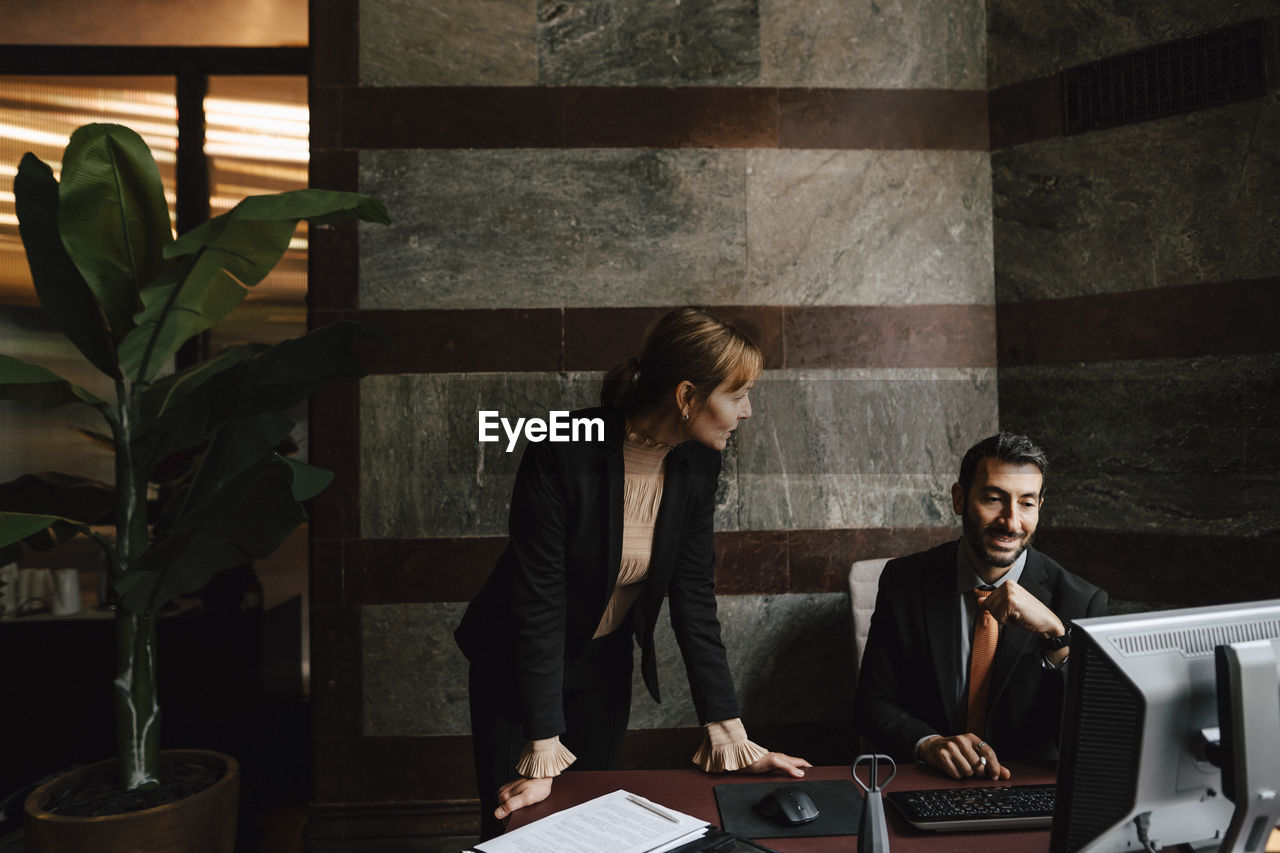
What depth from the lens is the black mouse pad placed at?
1282mm

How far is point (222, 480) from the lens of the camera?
2135 mm

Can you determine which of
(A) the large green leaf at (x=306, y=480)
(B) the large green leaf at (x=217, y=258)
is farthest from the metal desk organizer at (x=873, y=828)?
(B) the large green leaf at (x=217, y=258)

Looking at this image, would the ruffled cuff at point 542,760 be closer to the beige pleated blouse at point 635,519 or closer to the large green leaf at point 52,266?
the beige pleated blouse at point 635,519

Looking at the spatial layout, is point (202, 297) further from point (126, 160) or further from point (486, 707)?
point (486, 707)

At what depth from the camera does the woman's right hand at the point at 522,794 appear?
4.54ft

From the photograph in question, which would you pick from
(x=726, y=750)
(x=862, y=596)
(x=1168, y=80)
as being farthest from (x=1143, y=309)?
(x=726, y=750)

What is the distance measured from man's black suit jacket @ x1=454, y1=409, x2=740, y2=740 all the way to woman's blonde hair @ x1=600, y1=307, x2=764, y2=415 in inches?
6.0

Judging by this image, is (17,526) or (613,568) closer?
(613,568)

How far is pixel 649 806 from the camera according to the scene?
135cm

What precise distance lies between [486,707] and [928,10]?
9.05 feet

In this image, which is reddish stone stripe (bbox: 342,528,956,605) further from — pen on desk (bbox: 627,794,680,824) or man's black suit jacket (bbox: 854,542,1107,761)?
pen on desk (bbox: 627,794,680,824)

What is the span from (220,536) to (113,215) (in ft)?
2.85

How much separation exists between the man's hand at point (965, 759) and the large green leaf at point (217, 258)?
1.84m

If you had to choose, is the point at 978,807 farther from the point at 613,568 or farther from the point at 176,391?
the point at 176,391
